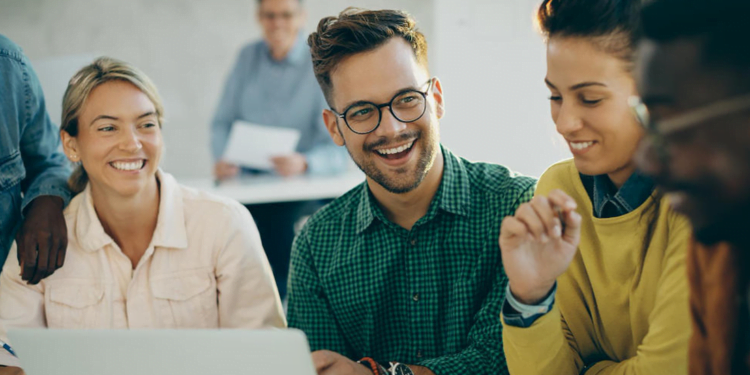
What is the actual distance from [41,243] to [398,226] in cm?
84

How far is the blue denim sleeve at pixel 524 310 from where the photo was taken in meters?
1.12

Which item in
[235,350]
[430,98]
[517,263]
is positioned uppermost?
[430,98]

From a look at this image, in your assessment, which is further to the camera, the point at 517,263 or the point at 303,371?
the point at 517,263

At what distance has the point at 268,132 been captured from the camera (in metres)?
3.24

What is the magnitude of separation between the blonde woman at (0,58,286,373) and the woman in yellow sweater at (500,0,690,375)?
0.74m

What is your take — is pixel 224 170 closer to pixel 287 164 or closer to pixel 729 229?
pixel 287 164

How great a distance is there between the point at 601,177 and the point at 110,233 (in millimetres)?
1225

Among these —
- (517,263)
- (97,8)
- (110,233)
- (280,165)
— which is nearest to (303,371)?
(517,263)

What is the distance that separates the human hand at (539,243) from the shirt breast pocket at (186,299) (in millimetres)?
844

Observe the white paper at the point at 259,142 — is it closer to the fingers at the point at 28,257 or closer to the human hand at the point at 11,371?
the fingers at the point at 28,257

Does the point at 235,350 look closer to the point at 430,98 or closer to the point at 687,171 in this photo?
the point at 687,171

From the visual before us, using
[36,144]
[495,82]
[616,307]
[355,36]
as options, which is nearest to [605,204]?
[616,307]

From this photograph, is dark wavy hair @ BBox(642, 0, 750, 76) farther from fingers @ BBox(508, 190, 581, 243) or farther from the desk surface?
the desk surface

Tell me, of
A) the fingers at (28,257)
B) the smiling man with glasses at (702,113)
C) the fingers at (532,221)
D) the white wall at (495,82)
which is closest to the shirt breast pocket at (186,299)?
the fingers at (28,257)
